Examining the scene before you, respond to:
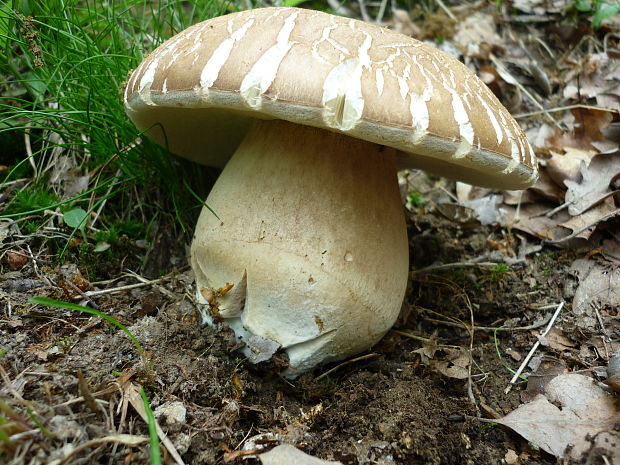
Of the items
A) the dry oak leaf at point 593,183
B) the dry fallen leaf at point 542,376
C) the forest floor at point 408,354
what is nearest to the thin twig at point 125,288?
the forest floor at point 408,354

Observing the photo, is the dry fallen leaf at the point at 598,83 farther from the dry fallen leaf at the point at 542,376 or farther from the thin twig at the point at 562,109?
the dry fallen leaf at the point at 542,376

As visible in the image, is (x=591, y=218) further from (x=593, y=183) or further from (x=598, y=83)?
(x=598, y=83)

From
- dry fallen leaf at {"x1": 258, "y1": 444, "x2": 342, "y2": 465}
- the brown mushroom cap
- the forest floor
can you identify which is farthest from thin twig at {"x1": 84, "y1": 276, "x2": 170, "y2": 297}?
dry fallen leaf at {"x1": 258, "y1": 444, "x2": 342, "y2": 465}

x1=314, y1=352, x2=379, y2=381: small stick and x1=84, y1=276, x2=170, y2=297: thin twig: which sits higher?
x1=84, y1=276, x2=170, y2=297: thin twig

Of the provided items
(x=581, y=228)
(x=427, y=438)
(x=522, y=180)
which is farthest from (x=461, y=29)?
(x=427, y=438)

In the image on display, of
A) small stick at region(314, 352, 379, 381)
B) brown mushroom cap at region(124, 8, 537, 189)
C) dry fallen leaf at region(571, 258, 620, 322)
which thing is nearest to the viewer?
brown mushroom cap at region(124, 8, 537, 189)

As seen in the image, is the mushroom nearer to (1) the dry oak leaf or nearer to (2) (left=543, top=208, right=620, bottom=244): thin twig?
(2) (left=543, top=208, right=620, bottom=244): thin twig
